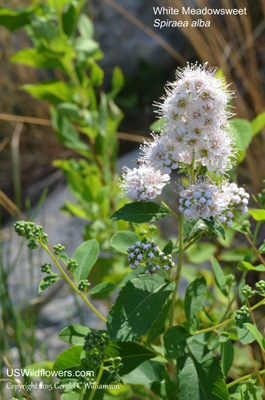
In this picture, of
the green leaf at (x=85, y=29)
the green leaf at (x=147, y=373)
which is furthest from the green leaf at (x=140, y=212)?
the green leaf at (x=85, y=29)

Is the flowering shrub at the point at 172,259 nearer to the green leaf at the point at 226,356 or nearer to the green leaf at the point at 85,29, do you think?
the green leaf at the point at 226,356

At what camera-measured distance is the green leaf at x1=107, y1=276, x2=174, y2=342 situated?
76 centimetres

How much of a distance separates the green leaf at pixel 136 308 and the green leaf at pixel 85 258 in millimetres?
123

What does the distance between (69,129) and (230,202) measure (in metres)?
1.03

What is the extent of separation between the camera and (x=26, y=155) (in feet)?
10.3

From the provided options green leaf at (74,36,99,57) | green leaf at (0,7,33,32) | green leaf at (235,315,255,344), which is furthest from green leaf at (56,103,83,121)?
green leaf at (235,315,255,344)

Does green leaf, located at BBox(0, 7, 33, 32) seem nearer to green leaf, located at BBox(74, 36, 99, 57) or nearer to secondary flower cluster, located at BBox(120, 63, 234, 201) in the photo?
green leaf, located at BBox(74, 36, 99, 57)

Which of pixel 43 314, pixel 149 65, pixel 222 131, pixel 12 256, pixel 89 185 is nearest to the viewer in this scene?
pixel 222 131

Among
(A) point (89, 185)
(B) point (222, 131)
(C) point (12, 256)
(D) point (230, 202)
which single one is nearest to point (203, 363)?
(D) point (230, 202)

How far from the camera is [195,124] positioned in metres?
0.77

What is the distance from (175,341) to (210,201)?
0.26m

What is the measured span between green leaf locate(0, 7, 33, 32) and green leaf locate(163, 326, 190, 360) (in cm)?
115

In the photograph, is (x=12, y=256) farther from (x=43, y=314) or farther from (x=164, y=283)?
(x=164, y=283)

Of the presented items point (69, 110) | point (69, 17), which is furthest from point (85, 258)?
point (69, 17)
